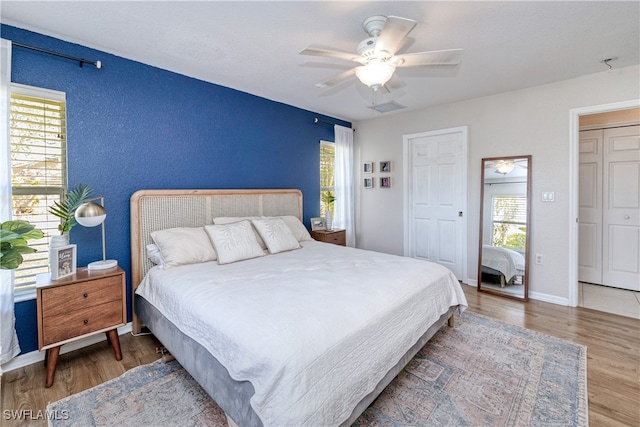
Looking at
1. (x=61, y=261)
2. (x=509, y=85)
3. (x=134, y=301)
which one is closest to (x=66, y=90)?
(x=61, y=261)

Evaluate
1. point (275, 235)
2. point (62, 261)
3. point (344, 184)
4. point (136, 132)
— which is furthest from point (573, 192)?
point (62, 261)

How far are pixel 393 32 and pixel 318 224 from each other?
2.99m

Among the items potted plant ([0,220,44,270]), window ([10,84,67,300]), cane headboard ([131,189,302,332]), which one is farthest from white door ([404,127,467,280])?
potted plant ([0,220,44,270])

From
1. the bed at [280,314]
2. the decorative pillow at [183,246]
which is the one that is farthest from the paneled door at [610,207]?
the decorative pillow at [183,246]

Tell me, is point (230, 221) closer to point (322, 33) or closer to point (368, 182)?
point (322, 33)

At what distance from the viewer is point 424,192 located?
4309 mm

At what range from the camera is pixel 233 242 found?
2652mm

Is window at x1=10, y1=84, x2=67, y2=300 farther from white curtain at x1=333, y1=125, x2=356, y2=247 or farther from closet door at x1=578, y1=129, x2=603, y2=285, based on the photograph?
closet door at x1=578, y1=129, x2=603, y2=285

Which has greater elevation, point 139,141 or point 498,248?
point 139,141

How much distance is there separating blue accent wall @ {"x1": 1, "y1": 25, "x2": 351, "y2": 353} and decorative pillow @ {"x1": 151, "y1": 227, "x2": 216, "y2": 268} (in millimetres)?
435

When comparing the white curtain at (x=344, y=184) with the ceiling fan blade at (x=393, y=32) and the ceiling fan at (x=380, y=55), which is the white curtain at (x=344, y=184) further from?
the ceiling fan blade at (x=393, y=32)

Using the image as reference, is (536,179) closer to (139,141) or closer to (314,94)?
(314,94)

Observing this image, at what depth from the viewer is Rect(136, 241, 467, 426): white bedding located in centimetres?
122

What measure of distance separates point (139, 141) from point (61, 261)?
1211mm
